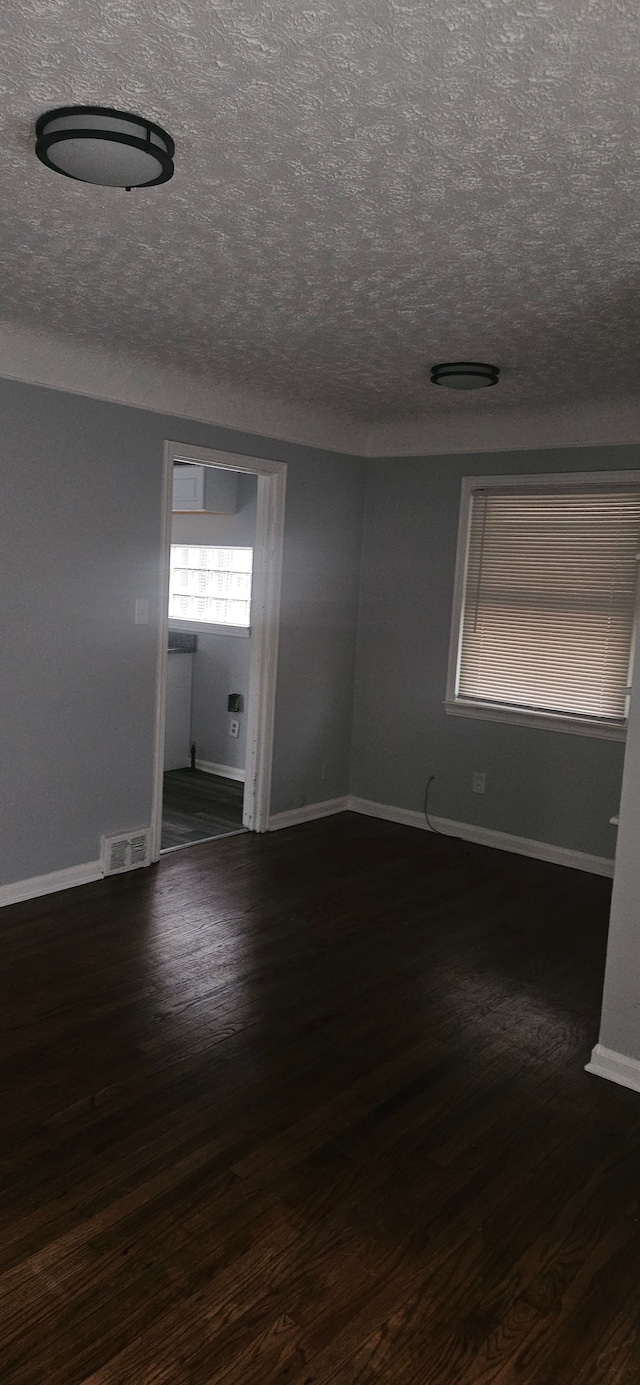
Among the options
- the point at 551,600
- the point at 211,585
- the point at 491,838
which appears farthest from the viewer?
the point at 211,585

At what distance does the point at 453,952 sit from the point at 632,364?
2.53 meters

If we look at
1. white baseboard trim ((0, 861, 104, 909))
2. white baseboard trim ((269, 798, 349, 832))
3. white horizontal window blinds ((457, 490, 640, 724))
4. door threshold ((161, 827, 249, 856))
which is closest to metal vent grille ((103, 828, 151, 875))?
white baseboard trim ((0, 861, 104, 909))

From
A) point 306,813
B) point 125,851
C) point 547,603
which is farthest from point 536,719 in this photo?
point 125,851

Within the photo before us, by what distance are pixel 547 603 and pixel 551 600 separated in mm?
29

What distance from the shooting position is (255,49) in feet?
5.50

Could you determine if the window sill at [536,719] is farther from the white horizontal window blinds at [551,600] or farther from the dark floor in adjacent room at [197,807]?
the dark floor in adjacent room at [197,807]

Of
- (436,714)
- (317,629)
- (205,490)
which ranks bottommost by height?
(436,714)

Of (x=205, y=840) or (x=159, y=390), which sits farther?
(x=205, y=840)

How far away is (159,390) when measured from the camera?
440cm

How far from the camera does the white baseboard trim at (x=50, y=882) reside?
4.12 meters

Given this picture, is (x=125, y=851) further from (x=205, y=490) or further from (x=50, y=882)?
(x=205, y=490)

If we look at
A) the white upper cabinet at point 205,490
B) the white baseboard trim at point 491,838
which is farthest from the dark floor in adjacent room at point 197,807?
the white upper cabinet at point 205,490

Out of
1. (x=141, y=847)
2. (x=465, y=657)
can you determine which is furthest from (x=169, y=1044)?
(x=465, y=657)

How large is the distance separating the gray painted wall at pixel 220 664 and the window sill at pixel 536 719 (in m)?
1.74
